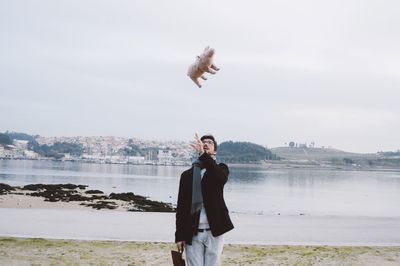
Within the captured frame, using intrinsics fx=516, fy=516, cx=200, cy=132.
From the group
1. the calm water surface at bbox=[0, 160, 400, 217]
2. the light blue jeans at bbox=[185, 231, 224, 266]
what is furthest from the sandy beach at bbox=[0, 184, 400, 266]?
the calm water surface at bbox=[0, 160, 400, 217]

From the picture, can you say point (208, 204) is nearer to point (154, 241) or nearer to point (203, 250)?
point (203, 250)

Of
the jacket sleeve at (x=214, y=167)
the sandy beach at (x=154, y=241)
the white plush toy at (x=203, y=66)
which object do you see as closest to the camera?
the white plush toy at (x=203, y=66)

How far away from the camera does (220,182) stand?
4.23 meters

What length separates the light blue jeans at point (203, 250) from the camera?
4.19m

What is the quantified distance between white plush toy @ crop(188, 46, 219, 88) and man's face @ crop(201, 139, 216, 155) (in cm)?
77

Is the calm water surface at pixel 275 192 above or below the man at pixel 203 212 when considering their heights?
below

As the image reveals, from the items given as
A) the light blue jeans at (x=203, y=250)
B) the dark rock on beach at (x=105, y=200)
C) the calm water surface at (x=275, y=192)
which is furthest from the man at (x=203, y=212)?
the calm water surface at (x=275, y=192)

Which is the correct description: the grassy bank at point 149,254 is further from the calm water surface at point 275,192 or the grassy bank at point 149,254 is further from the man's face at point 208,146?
the calm water surface at point 275,192

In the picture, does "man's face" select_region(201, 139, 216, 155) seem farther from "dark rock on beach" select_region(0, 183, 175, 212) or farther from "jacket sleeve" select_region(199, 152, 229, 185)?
"dark rock on beach" select_region(0, 183, 175, 212)

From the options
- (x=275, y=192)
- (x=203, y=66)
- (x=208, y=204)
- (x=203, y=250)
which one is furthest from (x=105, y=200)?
(x=275, y=192)

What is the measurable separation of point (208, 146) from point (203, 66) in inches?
39.3

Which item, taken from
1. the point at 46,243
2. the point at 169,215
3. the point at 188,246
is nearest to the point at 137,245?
the point at 46,243

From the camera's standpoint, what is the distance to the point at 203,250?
4.26 meters

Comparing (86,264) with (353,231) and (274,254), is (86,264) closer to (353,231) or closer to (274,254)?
(274,254)
